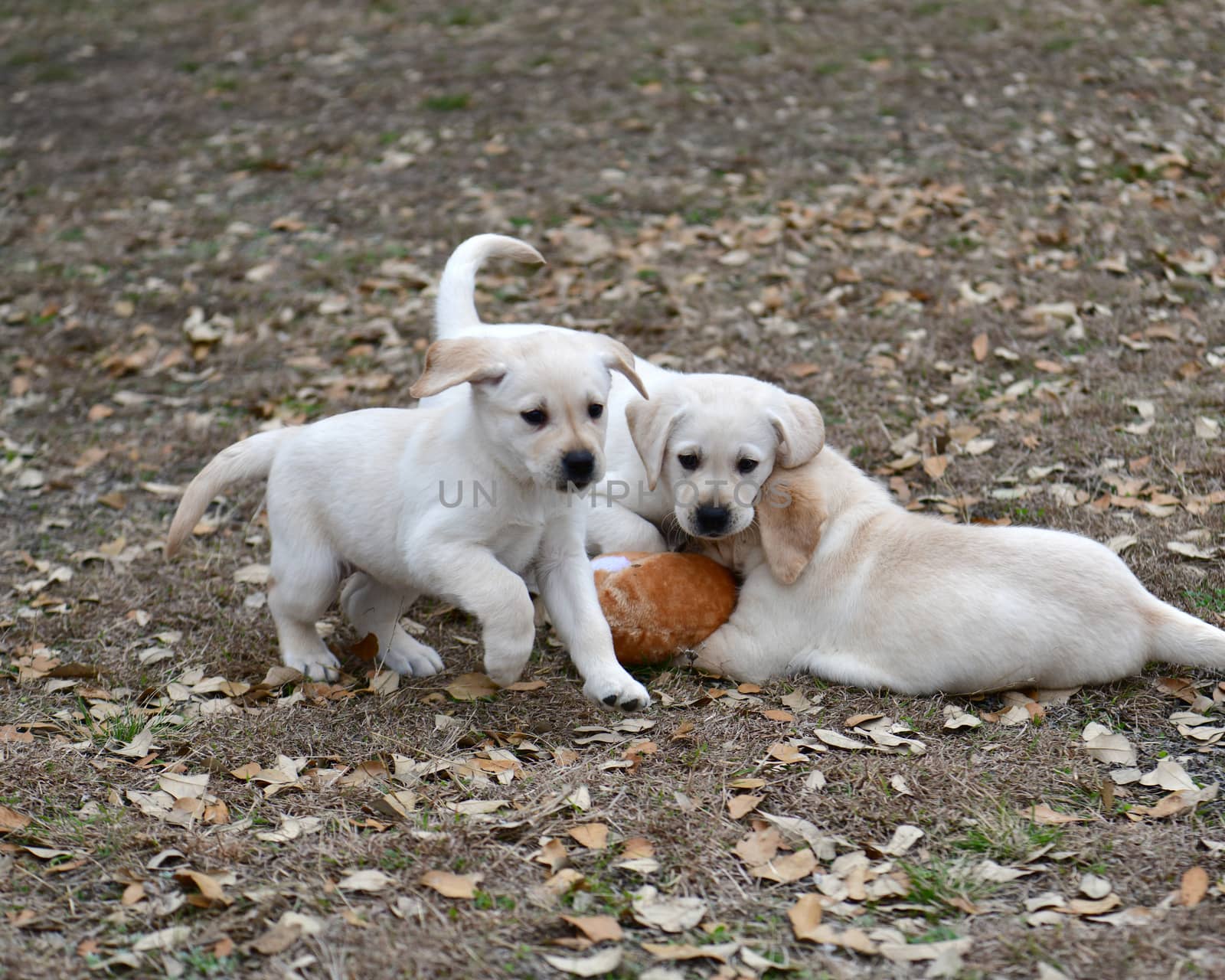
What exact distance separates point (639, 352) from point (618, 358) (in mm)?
2781

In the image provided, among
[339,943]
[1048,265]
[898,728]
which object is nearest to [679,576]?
[898,728]

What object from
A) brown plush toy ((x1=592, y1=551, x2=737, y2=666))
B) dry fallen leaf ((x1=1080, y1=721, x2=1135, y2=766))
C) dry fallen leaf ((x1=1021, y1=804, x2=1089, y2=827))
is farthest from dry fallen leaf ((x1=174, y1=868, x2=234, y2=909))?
dry fallen leaf ((x1=1080, y1=721, x2=1135, y2=766))

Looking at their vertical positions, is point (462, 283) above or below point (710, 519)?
above

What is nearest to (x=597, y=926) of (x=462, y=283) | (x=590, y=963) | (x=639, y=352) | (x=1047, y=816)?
(x=590, y=963)

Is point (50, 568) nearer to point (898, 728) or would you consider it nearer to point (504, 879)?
point (504, 879)

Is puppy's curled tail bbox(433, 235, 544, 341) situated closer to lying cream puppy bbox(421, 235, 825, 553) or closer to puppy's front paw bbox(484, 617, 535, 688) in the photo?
lying cream puppy bbox(421, 235, 825, 553)

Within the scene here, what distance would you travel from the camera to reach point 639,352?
6504mm

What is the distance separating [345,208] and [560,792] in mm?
6507

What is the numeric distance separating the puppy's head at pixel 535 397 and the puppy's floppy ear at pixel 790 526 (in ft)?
2.28

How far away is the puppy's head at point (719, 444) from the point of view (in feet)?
13.2

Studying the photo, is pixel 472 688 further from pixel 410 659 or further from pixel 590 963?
pixel 590 963

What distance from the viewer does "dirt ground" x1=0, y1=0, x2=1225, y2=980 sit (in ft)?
9.14

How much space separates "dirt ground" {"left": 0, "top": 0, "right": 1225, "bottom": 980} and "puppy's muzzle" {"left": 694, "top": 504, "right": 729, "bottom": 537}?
49 centimetres

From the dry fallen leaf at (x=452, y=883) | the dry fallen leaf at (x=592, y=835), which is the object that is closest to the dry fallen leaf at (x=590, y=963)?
the dry fallen leaf at (x=452, y=883)
